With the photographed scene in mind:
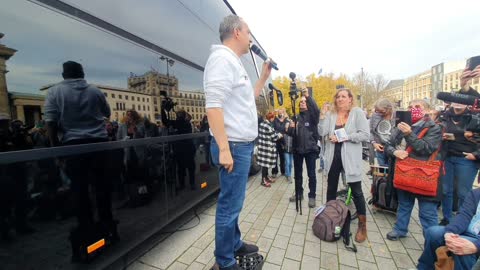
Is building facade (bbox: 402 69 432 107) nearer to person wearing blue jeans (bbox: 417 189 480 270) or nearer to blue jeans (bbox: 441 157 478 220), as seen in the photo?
blue jeans (bbox: 441 157 478 220)

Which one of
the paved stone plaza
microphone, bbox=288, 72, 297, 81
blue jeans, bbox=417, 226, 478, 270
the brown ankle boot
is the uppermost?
microphone, bbox=288, 72, 297, 81

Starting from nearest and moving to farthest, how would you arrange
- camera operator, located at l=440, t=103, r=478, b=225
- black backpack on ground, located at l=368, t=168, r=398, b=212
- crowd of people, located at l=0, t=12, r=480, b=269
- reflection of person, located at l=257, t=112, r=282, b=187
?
crowd of people, located at l=0, t=12, r=480, b=269 < camera operator, located at l=440, t=103, r=478, b=225 < black backpack on ground, located at l=368, t=168, r=398, b=212 < reflection of person, located at l=257, t=112, r=282, b=187

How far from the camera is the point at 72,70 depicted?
166cm

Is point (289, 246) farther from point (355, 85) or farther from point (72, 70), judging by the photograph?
point (355, 85)

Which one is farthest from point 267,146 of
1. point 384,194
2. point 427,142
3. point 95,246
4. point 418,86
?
point 418,86

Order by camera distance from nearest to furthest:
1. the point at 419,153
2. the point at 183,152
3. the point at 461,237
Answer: the point at 461,237 → the point at 419,153 → the point at 183,152

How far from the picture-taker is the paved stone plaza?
2.38 m

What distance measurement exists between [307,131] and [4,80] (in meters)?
3.62

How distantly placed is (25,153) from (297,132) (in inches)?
135

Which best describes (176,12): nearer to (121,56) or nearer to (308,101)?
(121,56)

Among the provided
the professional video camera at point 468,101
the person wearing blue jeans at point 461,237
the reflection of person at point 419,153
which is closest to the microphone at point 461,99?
the professional video camera at point 468,101

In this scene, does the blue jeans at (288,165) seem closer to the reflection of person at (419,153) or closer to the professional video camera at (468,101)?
the reflection of person at (419,153)

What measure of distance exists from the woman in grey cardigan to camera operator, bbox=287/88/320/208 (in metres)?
0.66

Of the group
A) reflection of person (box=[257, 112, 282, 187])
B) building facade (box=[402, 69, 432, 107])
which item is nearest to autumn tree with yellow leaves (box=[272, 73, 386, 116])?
building facade (box=[402, 69, 432, 107])
